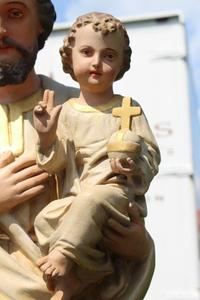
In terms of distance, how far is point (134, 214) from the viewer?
9.86 feet

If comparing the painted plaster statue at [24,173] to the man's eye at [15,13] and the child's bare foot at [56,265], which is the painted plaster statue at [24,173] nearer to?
the man's eye at [15,13]

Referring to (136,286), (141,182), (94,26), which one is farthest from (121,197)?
(94,26)

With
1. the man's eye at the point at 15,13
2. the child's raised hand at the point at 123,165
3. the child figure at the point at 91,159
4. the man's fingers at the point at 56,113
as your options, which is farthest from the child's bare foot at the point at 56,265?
the man's eye at the point at 15,13

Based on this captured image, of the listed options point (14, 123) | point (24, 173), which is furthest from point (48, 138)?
point (14, 123)

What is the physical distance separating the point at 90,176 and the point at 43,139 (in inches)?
7.9

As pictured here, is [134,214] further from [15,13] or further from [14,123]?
[15,13]

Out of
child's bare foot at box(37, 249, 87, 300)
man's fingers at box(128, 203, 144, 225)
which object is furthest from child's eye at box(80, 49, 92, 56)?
child's bare foot at box(37, 249, 87, 300)

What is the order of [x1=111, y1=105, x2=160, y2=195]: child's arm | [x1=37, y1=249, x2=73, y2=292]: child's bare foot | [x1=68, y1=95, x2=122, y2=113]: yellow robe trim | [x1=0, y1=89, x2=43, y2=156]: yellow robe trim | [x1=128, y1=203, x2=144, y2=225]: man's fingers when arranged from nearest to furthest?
[x1=37, y1=249, x2=73, y2=292]: child's bare foot
[x1=111, y1=105, x2=160, y2=195]: child's arm
[x1=128, y1=203, x2=144, y2=225]: man's fingers
[x1=68, y1=95, x2=122, y2=113]: yellow robe trim
[x1=0, y1=89, x2=43, y2=156]: yellow robe trim

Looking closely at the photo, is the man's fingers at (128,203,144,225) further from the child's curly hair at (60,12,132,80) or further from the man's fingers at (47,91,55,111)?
the child's curly hair at (60,12,132,80)

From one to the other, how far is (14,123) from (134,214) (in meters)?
0.58

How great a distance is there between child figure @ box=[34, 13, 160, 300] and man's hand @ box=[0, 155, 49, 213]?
0.42 feet

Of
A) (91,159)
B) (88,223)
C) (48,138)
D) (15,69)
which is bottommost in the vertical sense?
(88,223)

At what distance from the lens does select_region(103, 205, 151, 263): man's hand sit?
2949 mm

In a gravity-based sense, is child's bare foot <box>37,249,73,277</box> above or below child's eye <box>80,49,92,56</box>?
below
